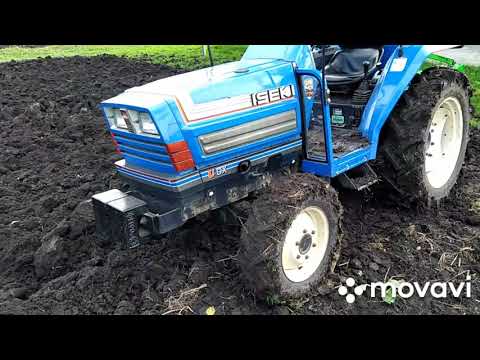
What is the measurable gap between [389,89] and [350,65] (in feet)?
2.23

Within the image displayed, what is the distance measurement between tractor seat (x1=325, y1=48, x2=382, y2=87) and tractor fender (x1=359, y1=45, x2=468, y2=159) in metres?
0.35

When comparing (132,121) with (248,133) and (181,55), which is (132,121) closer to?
(248,133)

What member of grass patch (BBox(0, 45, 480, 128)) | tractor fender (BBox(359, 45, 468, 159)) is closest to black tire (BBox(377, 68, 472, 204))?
tractor fender (BBox(359, 45, 468, 159))

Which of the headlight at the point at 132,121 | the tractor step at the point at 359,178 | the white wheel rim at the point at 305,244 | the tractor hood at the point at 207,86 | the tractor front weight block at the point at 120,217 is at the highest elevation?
the tractor hood at the point at 207,86

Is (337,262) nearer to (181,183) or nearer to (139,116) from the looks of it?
(181,183)

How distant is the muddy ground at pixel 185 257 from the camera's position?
3.61 metres

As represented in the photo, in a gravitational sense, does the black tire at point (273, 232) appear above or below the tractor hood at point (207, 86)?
below

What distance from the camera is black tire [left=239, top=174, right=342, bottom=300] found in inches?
131

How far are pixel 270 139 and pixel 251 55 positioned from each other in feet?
2.92

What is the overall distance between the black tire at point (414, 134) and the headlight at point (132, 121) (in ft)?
7.47

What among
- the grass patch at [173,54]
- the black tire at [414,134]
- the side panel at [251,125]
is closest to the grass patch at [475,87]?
the black tire at [414,134]

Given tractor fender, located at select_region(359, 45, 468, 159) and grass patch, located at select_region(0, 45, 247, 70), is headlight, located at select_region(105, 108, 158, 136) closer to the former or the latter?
tractor fender, located at select_region(359, 45, 468, 159)

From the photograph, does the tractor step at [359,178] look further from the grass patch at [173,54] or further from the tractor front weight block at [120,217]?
the grass patch at [173,54]

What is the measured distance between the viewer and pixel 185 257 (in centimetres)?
416
